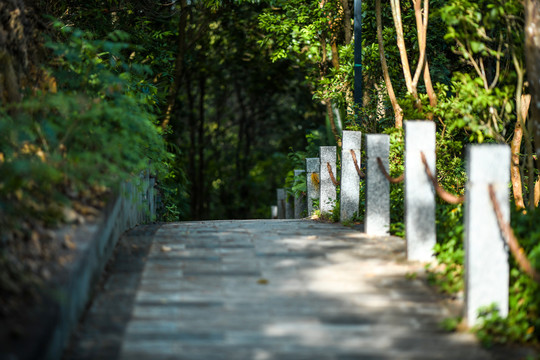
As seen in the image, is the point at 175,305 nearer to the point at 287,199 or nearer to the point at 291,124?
the point at 287,199

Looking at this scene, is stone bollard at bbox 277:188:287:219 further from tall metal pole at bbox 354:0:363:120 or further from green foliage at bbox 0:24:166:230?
green foliage at bbox 0:24:166:230

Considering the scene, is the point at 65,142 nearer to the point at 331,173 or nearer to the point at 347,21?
the point at 331,173

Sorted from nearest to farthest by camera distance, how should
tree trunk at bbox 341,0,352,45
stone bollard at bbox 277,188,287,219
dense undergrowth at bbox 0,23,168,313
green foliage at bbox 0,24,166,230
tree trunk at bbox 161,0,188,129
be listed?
dense undergrowth at bbox 0,23,168,313
green foliage at bbox 0,24,166,230
tree trunk at bbox 341,0,352,45
tree trunk at bbox 161,0,188,129
stone bollard at bbox 277,188,287,219

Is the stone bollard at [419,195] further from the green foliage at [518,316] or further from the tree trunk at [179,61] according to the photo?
the tree trunk at [179,61]

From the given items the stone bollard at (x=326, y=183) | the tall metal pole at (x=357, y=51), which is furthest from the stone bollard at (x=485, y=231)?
the tall metal pole at (x=357, y=51)

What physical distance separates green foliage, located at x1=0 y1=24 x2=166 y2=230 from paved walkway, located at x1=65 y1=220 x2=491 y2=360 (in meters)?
0.95

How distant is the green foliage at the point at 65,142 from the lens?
18.9 feet

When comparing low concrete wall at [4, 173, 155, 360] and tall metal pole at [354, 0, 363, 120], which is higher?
tall metal pole at [354, 0, 363, 120]

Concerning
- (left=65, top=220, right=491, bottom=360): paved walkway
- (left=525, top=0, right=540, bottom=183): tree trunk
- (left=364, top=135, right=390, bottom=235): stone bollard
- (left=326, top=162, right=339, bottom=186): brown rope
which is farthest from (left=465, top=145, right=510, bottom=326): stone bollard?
(left=326, top=162, right=339, bottom=186): brown rope

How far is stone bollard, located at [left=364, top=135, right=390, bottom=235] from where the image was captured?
29.5 ft

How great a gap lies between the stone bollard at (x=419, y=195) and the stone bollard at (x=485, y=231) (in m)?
1.66

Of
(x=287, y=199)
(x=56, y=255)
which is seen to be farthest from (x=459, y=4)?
(x=287, y=199)

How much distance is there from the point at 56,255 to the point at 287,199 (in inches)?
571

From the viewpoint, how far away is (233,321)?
5461 millimetres
